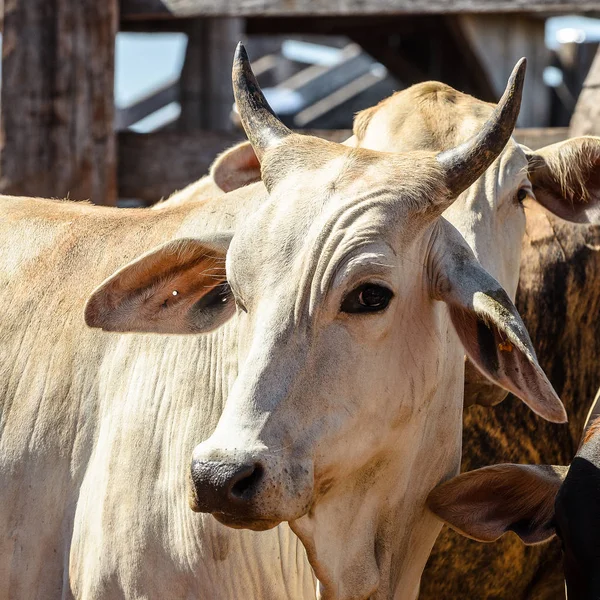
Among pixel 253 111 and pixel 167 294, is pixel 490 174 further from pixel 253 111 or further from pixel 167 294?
pixel 167 294

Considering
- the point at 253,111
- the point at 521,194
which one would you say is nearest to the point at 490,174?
the point at 521,194

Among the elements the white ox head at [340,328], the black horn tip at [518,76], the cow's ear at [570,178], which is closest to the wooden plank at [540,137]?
the cow's ear at [570,178]

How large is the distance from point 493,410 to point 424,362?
197cm

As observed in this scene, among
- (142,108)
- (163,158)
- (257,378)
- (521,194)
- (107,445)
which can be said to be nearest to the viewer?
(257,378)

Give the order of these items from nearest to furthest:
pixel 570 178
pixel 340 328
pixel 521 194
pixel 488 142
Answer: pixel 340 328
pixel 488 142
pixel 521 194
pixel 570 178

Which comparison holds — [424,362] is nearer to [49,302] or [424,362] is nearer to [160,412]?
[160,412]

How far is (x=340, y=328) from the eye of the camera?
3.22 metres

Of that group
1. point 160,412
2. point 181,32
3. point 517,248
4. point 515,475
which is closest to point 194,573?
point 160,412

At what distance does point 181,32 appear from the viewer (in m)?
10.4

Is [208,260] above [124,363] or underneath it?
above

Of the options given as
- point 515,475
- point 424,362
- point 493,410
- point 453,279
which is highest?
point 453,279

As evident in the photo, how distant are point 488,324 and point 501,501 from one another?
75cm

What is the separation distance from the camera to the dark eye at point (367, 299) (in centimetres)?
322

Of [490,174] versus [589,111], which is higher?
[490,174]
